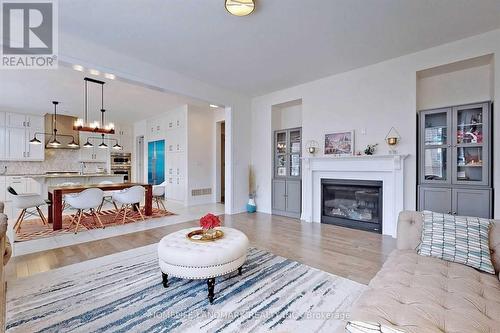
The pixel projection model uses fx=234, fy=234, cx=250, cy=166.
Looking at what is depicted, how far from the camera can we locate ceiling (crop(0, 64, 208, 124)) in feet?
15.0

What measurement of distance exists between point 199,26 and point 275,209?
13.5 feet

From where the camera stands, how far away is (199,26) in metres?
3.04

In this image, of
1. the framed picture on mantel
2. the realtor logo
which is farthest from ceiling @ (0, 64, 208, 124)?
the framed picture on mantel

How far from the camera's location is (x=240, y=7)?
8.29 ft

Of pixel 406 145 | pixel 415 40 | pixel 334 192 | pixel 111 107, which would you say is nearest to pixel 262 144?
pixel 334 192

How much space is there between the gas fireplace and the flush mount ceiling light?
335 centimetres

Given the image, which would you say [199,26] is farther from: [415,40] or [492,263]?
[492,263]

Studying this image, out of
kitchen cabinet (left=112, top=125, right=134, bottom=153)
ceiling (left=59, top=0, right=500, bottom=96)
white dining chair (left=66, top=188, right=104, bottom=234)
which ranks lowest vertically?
white dining chair (left=66, top=188, right=104, bottom=234)

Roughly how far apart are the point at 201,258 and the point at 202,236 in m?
0.40

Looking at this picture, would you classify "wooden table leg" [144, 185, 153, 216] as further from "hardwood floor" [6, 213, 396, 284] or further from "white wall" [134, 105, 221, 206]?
"white wall" [134, 105, 221, 206]

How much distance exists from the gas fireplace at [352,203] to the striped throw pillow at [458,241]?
2214 mm

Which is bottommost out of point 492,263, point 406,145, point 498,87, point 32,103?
point 492,263

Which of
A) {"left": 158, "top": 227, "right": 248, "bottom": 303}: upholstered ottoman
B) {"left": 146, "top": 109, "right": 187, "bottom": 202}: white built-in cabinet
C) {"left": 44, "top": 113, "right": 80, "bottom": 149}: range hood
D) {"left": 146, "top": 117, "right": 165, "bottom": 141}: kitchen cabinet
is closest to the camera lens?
{"left": 158, "top": 227, "right": 248, "bottom": 303}: upholstered ottoman

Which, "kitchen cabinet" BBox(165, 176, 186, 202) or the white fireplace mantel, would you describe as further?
"kitchen cabinet" BBox(165, 176, 186, 202)
